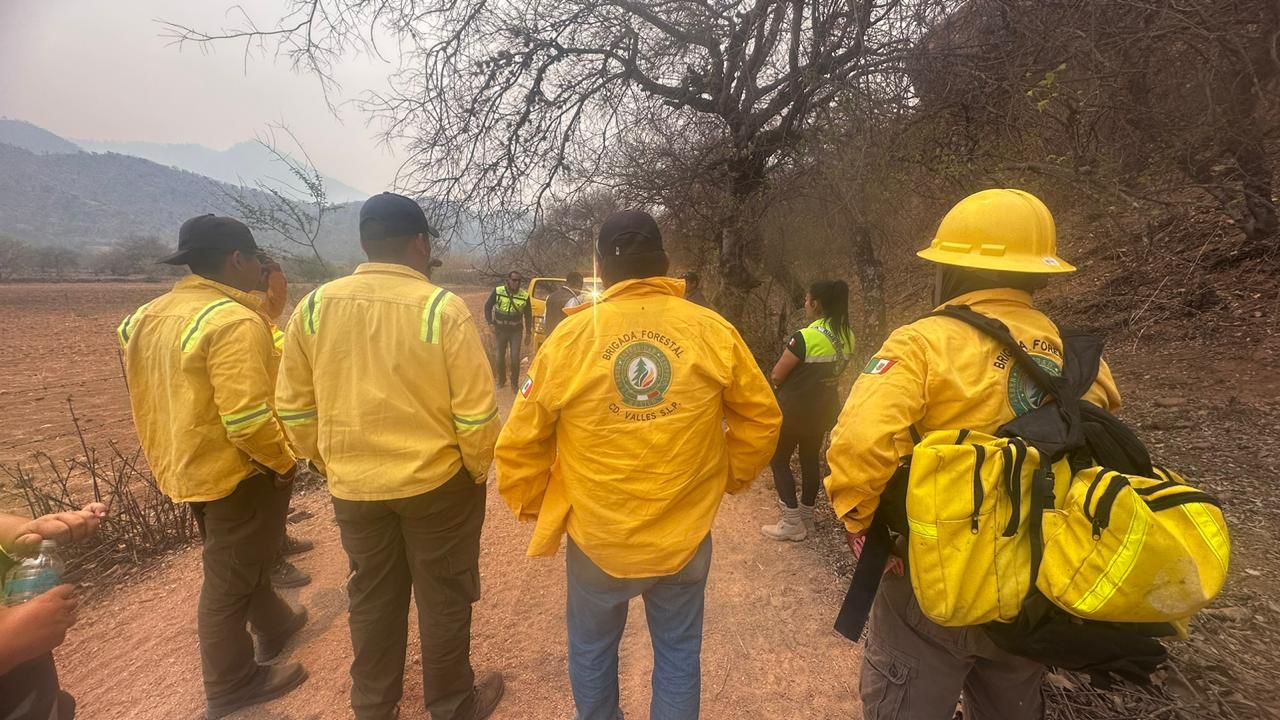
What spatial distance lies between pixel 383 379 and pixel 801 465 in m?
2.98

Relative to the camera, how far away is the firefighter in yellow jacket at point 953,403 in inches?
58.1

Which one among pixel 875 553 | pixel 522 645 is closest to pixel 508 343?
pixel 522 645

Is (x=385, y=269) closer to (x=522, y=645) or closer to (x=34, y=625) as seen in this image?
(x=34, y=625)

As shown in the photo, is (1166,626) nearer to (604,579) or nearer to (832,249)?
(604,579)

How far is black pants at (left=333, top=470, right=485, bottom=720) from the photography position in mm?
2115

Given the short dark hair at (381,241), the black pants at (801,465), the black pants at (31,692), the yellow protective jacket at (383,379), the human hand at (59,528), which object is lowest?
the black pants at (801,465)

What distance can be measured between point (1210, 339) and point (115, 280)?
56.4 metres

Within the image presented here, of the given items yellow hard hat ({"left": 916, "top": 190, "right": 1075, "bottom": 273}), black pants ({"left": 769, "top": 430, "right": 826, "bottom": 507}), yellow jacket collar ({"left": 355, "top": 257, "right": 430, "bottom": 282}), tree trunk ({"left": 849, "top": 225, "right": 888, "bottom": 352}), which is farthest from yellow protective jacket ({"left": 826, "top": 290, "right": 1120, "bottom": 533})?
tree trunk ({"left": 849, "top": 225, "right": 888, "bottom": 352})

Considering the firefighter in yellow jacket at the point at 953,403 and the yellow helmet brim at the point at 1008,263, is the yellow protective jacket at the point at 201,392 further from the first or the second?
the yellow helmet brim at the point at 1008,263

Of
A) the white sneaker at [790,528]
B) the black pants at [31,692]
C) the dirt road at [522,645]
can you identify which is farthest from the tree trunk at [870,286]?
the black pants at [31,692]

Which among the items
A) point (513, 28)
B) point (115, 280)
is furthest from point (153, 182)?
point (513, 28)

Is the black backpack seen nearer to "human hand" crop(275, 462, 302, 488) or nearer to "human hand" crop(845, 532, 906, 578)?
"human hand" crop(845, 532, 906, 578)

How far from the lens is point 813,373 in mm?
3598

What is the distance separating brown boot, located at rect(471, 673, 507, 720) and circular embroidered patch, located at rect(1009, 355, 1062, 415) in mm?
2610
